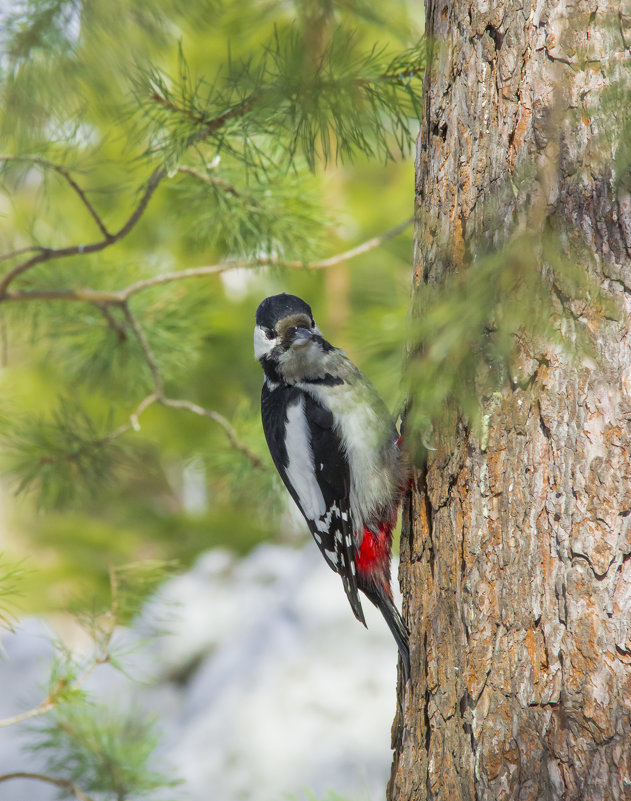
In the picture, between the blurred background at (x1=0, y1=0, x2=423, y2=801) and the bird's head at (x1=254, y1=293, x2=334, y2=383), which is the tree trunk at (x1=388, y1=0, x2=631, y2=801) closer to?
the blurred background at (x1=0, y1=0, x2=423, y2=801)

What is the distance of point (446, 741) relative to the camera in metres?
1.08

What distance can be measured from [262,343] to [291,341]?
0.14 meters

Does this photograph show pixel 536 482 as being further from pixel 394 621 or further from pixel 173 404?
pixel 173 404

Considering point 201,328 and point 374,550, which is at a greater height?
point 201,328

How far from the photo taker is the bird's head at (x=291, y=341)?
1814 millimetres

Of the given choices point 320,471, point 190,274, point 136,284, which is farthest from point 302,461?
point 136,284

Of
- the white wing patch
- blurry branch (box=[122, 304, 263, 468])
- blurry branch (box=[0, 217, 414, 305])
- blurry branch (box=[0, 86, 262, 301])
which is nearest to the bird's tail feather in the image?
the white wing patch

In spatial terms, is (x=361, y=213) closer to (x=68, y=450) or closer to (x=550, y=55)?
(x=68, y=450)

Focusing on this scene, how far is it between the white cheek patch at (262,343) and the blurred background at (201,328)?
208mm

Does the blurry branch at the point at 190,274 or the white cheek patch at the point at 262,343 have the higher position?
the blurry branch at the point at 190,274

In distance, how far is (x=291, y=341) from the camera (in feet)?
6.02

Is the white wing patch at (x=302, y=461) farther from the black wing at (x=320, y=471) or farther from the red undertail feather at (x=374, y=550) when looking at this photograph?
the red undertail feather at (x=374, y=550)

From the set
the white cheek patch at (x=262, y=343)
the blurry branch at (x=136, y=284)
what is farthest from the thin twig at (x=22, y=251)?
the white cheek patch at (x=262, y=343)

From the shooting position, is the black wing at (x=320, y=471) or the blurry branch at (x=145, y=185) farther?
the black wing at (x=320, y=471)
